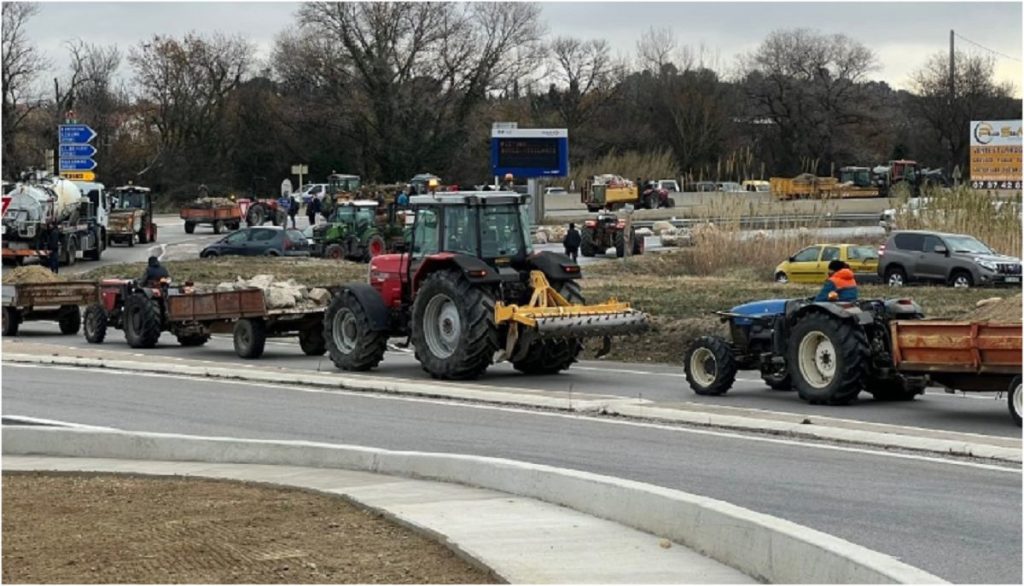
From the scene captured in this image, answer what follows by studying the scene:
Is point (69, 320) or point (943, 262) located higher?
point (943, 262)

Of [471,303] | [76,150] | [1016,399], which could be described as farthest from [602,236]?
[1016,399]

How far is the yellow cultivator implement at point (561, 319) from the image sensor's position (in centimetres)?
2164

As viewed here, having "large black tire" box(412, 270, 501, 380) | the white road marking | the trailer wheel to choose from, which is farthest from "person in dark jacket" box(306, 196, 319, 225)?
the trailer wheel

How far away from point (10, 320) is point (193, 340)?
222 inches

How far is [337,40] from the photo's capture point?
3548 inches

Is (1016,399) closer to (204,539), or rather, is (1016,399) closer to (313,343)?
(204,539)

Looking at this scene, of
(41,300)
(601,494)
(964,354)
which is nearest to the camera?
(601,494)

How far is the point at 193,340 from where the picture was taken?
2984 cm

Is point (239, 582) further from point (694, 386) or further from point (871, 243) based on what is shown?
point (871, 243)

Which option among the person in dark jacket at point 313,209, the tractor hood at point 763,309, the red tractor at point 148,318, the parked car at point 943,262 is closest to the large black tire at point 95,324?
the red tractor at point 148,318

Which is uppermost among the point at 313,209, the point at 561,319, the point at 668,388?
the point at 313,209

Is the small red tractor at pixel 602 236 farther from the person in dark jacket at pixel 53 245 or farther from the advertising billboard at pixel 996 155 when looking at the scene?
the person in dark jacket at pixel 53 245

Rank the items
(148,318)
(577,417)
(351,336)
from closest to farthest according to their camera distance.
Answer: (577,417)
(351,336)
(148,318)

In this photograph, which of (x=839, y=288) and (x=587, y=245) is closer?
(x=839, y=288)
